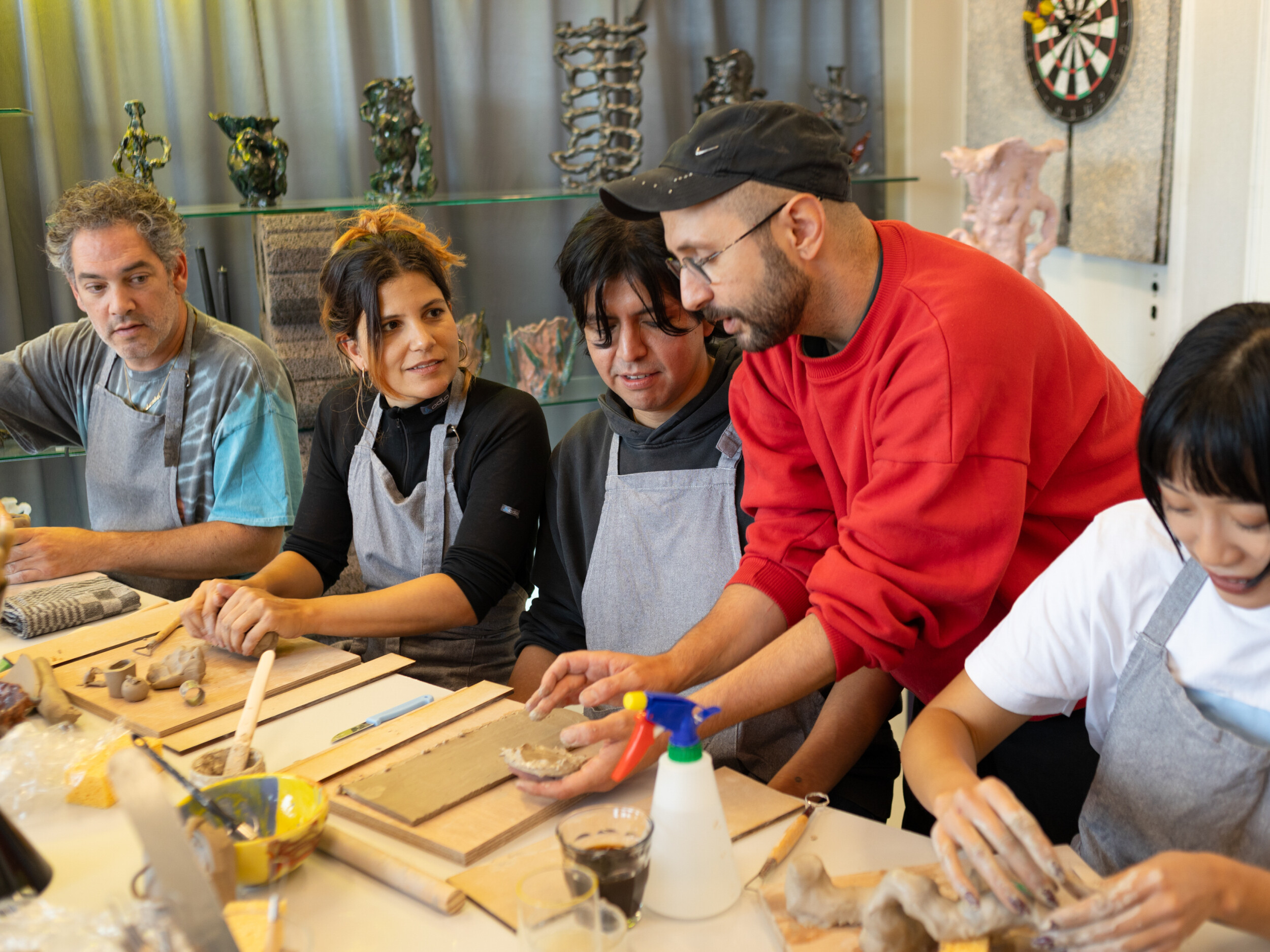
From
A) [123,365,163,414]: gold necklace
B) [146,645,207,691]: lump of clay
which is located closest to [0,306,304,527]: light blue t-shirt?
[123,365,163,414]: gold necklace

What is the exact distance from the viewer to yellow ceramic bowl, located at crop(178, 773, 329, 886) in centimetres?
103

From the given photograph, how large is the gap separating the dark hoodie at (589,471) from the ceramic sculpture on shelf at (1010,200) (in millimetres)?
1736

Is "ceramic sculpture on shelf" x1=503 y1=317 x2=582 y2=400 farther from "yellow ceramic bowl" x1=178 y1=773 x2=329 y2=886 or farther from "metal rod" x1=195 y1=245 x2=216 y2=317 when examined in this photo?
"yellow ceramic bowl" x1=178 y1=773 x2=329 y2=886

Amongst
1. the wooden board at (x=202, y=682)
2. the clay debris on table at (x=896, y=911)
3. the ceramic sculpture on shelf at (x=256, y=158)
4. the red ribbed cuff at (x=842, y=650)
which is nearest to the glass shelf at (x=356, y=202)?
the ceramic sculpture on shelf at (x=256, y=158)

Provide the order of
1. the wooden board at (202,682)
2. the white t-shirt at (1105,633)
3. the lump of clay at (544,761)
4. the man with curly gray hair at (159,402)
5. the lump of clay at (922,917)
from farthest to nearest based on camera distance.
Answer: the man with curly gray hair at (159,402) → the wooden board at (202,682) → the lump of clay at (544,761) → the white t-shirt at (1105,633) → the lump of clay at (922,917)

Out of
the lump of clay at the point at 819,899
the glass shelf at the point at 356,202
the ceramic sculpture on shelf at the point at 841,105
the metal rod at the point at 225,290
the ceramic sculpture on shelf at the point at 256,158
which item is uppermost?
the ceramic sculpture on shelf at the point at 841,105

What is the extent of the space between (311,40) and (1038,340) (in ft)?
8.95

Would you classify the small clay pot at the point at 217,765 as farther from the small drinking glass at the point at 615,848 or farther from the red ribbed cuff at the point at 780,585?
the red ribbed cuff at the point at 780,585

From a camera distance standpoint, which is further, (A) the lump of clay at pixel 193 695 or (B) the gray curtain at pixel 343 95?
(B) the gray curtain at pixel 343 95

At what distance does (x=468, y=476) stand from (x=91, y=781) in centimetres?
100

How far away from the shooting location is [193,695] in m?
1.47

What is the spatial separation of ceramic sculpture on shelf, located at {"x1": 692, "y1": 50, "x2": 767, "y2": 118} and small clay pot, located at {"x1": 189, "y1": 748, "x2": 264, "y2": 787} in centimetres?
271

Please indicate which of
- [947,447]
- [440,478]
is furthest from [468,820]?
[440,478]

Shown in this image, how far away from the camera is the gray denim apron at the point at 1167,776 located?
1045 mm
